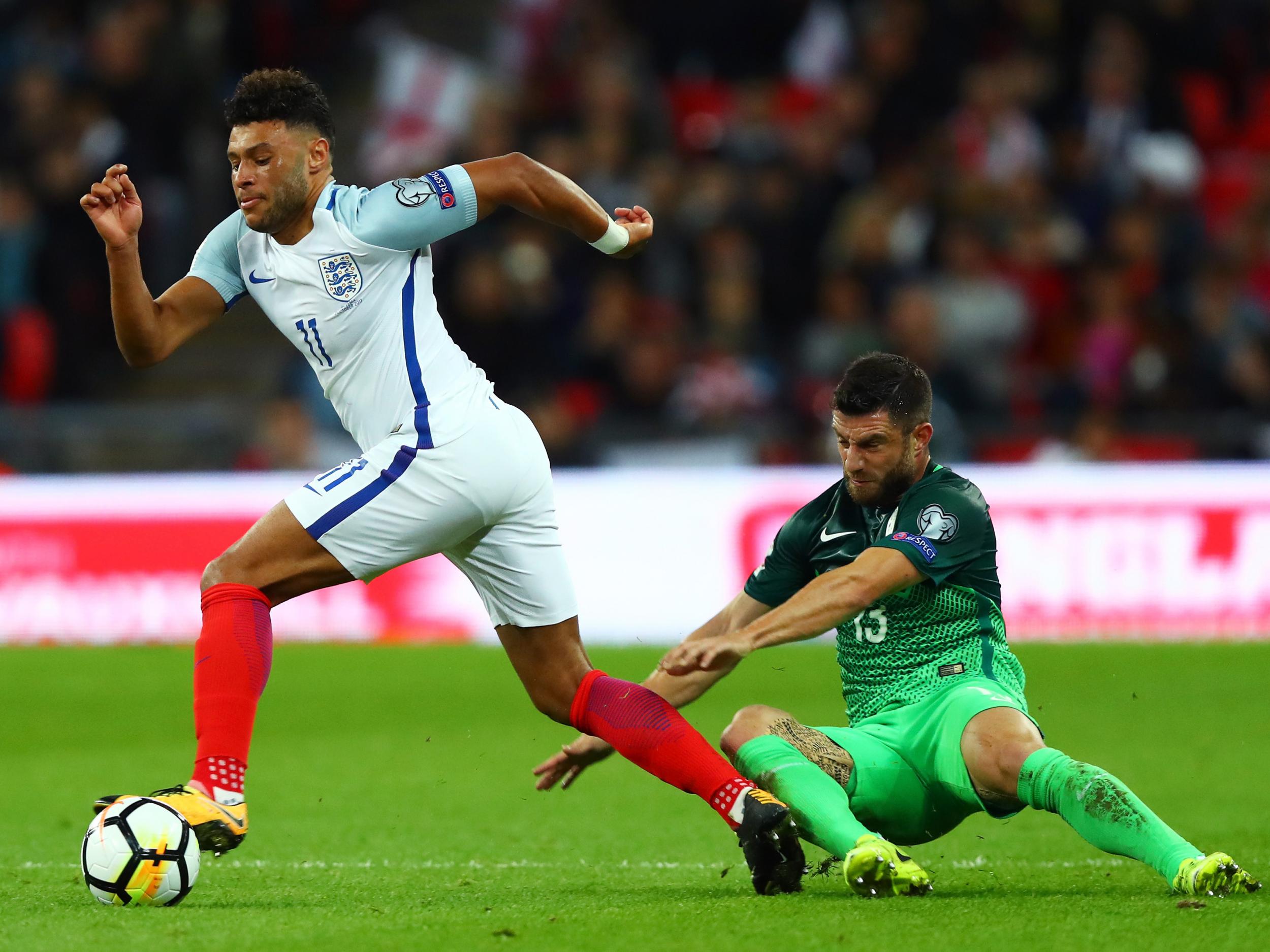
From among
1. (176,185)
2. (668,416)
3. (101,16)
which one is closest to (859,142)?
(668,416)

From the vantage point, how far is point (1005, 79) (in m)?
13.5

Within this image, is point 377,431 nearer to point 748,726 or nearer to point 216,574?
point 216,574

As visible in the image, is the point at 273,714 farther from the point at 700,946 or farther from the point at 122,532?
the point at 700,946

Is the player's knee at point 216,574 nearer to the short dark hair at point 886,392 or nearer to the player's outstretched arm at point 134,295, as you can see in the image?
the player's outstretched arm at point 134,295

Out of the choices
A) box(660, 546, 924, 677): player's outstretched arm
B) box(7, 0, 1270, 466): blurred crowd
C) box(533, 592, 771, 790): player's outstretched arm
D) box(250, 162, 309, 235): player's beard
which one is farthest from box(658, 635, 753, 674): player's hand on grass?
box(7, 0, 1270, 466): blurred crowd

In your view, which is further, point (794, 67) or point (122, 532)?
point (794, 67)

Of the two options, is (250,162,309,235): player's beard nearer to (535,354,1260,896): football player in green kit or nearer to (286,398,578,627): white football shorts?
(286,398,578,627): white football shorts

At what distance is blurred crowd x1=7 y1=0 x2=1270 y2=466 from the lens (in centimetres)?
1185

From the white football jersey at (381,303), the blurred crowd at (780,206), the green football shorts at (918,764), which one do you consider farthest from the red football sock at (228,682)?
the blurred crowd at (780,206)

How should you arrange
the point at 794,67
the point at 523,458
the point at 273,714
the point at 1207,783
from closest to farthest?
the point at 523,458
the point at 1207,783
the point at 273,714
the point at 794,67

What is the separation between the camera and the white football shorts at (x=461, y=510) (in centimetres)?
452

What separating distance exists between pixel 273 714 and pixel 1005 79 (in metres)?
7.62

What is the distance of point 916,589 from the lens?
462cm

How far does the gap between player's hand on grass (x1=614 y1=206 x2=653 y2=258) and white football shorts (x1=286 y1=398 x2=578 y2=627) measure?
58cm
